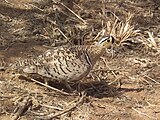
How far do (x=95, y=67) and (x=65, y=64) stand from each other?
3.60ft

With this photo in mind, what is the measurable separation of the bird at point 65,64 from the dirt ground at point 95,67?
0.24 m

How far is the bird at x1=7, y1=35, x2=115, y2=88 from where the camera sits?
16.5ft

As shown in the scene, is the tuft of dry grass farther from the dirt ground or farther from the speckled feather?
the speckled feather

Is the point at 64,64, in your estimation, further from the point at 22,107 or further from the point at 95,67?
the point at 95,67

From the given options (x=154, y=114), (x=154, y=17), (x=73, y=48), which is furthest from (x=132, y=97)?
(x=154, y=17)

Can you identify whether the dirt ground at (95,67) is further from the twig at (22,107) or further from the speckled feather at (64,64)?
the speckled feather at (64,64)

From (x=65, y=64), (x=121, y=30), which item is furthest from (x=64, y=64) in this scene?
(x=121, y=30)

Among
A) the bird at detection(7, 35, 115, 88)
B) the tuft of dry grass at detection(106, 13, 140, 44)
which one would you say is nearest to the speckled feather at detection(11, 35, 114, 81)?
the bird at detection(7, 35, 115, 88)

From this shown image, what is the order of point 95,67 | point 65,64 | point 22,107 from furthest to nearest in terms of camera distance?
point 95,67
point 65,64
point 22,107

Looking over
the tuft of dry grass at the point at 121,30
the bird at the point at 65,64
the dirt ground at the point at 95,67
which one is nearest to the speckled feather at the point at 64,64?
the bird at the point at 65,64

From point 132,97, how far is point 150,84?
0.46 m

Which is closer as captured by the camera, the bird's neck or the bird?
the bird

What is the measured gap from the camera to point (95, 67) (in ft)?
20.0

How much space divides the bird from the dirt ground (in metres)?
0.24
